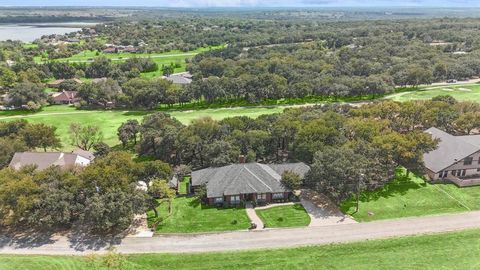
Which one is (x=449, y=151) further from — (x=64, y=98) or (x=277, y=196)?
(x=64, y=98)

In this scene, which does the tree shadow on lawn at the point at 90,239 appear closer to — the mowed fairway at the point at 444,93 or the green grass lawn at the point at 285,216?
the green grass lawn at the point at 285,216

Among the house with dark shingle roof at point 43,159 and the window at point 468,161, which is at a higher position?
the window at point 468,161

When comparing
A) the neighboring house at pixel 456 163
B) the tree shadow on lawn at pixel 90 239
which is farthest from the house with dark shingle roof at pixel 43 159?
the neighboring house at pixel 456 163

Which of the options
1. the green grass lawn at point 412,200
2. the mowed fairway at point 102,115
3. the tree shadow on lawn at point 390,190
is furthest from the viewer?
the mowed fairway at point 102,115

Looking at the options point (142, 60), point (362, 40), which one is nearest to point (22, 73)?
point (142, 60)

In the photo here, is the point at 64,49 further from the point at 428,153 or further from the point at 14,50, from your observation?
the point at 428,153

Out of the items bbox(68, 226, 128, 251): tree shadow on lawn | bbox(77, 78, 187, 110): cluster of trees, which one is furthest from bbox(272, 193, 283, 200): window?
bbox(77, 78, 187, 110): cluster of trees

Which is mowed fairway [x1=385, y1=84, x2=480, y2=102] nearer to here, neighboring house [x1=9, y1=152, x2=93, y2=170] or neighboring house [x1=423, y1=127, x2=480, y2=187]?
neighboring house [x1=423, y1=127, x2=480, y2=187]
